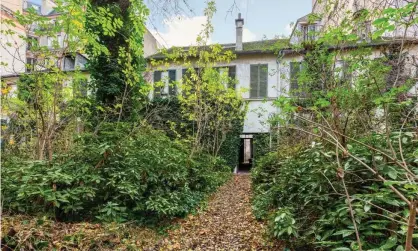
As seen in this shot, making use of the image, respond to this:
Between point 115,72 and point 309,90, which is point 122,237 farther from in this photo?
point 115,72

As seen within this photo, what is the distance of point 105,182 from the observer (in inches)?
153

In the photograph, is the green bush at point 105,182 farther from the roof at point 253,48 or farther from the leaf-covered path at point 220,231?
the roof at point 253,48

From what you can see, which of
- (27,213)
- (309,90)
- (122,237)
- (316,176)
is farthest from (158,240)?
(309,90)

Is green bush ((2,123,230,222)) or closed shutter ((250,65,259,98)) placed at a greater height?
closed shutter ((250,65,259,98))

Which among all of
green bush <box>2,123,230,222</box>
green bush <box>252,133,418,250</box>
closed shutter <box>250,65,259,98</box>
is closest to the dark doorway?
closed shutter <box>250,65,259,98</box>

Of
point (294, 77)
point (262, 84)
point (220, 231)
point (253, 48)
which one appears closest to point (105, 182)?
point (220, 231)

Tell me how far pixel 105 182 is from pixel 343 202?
338 centimetres

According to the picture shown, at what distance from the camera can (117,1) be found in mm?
6840

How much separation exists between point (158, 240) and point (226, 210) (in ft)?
6.42

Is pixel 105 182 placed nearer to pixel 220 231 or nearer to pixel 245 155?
pixel 220 231

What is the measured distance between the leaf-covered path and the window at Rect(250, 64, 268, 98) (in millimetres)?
7905

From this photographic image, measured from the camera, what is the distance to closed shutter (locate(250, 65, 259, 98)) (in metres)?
12.7

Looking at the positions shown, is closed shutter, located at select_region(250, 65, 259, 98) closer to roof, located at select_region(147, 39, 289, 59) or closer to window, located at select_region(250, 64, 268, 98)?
window, located at select_region(250, 64, 268, 98)

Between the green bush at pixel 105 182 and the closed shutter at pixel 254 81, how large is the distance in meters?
8.50
